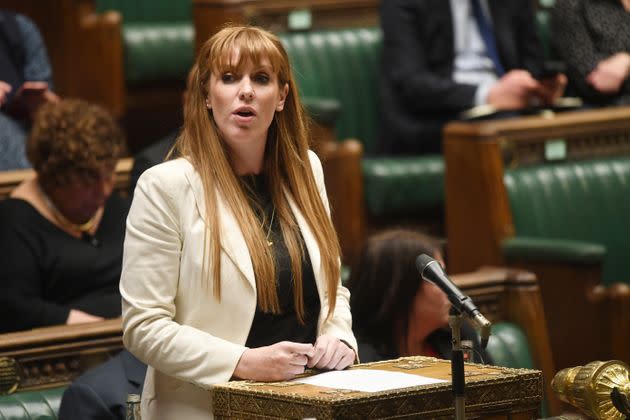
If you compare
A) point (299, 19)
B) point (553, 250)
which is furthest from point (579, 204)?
point (299, 19)

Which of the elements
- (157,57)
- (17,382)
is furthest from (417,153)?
(17,382)

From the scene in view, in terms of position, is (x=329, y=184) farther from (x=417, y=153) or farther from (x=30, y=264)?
(x=30, y=264)

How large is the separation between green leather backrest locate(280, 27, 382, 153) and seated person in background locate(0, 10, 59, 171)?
731 mm

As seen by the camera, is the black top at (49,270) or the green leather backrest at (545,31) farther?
the green leather backrest at (545,31)

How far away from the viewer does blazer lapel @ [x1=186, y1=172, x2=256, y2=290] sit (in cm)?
154

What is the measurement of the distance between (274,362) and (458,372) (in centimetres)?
22

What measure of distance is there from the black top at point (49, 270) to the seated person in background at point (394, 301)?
19.8 inches

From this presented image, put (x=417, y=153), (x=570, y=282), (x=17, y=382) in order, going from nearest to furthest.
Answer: (x=17, y=382) → (x=570, y=282) → (x=417, y=153)

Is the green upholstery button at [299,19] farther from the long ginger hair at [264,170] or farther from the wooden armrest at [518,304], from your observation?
the long ginger hair at [264,170]

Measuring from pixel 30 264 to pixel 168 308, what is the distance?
832mm

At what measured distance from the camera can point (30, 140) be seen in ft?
7.97

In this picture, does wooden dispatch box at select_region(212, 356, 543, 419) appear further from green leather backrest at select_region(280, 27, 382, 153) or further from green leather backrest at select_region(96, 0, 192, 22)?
green leather backrest at select_region(96, 0, 192, 22)

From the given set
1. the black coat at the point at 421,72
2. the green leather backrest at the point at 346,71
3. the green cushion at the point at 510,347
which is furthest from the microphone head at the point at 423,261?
the green leather backrest at the point at 346,71

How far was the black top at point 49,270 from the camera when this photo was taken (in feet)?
7.38
